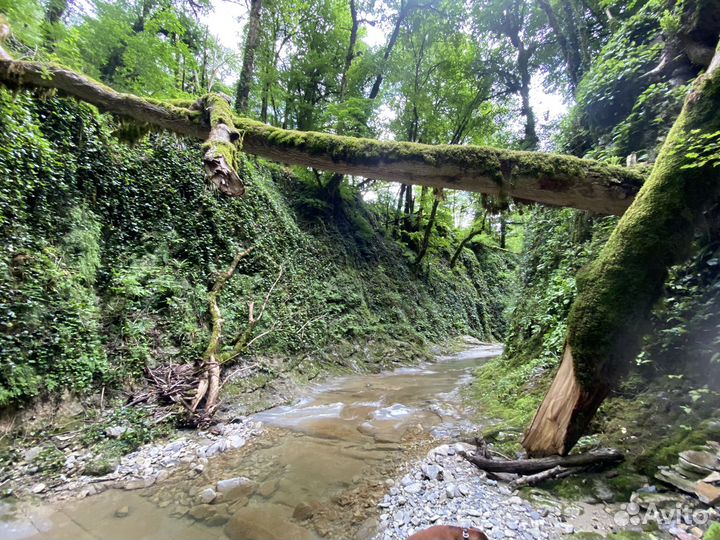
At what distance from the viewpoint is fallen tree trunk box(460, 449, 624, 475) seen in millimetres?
2965

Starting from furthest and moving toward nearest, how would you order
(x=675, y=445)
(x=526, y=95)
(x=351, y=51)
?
(x=351, y=51), (x=526, y=95), (x=675, y=445)

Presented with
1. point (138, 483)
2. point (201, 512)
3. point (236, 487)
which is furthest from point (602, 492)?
point (138, 483)

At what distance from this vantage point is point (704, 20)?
418 centimetres

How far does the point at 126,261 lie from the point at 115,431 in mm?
3128

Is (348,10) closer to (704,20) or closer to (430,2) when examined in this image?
(430,2)

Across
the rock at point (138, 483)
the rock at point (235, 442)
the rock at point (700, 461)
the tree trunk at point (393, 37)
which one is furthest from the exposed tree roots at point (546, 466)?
the tree trunk at point (393, 37)

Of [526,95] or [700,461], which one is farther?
[526,95]

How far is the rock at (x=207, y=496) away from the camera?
327 centimetres

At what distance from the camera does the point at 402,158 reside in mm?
4105

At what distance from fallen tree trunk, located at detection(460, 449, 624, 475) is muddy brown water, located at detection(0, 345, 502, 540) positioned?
1.13m

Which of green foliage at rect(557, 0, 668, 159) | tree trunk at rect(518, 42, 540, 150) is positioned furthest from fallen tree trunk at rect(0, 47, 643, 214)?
tree trunk at rect(518, 42, 540, 150)

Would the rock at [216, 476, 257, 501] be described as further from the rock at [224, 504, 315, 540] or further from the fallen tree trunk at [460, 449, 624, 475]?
the fallen tree trunk at [460, 449, 624, 475]

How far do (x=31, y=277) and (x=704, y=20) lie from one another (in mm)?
9394

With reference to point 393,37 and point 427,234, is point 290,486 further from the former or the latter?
point 393,37
